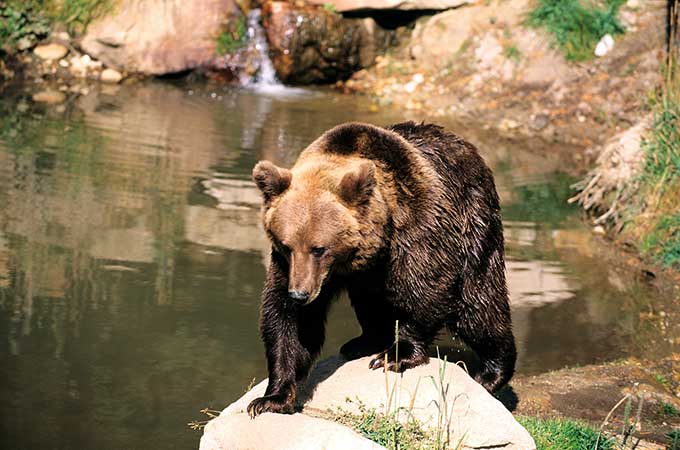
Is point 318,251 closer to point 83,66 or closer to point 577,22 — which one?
point 577,22

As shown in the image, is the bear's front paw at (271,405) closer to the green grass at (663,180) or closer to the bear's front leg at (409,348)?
the bear's front leg at (409,348)

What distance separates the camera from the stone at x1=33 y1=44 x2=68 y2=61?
667 inches

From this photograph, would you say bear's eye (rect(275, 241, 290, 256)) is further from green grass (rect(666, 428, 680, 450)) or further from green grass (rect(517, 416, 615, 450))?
green grass (rect(666, 428, 680, 450))

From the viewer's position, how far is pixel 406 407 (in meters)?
5.69

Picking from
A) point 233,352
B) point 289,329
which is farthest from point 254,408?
point 233,352

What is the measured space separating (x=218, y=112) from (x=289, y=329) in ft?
34.1

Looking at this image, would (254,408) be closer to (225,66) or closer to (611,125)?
(611,125)

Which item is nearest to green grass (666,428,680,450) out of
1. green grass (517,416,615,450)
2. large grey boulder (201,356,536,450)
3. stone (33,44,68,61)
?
green grass (517,416,615,450)

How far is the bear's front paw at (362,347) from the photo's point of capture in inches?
253

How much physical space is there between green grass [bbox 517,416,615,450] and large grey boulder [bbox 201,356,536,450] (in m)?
0.39

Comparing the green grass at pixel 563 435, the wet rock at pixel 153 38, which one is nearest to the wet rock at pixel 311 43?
the wet rock at pixel 153 38

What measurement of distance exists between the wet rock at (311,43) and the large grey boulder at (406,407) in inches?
475


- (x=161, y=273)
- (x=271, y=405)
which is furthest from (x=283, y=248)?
(x=161, y=273)

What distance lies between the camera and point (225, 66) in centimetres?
1766
